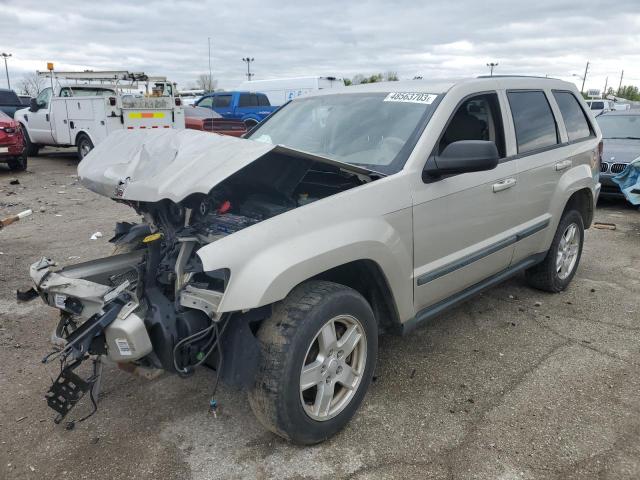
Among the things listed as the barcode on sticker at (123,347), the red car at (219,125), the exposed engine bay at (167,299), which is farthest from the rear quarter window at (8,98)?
the barcode on sticker at (123,347)

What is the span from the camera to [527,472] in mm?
2531

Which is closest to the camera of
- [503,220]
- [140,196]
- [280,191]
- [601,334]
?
[140,196]

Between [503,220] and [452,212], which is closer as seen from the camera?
[452,212]

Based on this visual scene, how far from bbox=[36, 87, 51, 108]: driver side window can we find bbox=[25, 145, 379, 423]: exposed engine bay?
1327 cm

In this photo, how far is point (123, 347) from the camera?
Result: 92.1 inches

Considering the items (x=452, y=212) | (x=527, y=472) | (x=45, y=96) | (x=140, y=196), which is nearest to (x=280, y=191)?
(x=140, y=196)

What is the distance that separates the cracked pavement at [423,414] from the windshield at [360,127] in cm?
142

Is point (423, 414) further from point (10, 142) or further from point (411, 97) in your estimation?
point (10, 142)

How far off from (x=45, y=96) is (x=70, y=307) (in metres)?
14.0

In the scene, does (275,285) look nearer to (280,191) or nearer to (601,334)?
(280,191)

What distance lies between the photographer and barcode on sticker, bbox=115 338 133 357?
7.63 feet

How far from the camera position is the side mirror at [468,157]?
9.55ft

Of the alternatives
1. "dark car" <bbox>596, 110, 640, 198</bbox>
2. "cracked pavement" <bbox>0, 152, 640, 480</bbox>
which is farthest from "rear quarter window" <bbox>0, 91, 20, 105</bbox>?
"dark car" <bbox>596, 110, 640, 198</bbox>

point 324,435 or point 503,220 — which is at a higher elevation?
point 503,220
